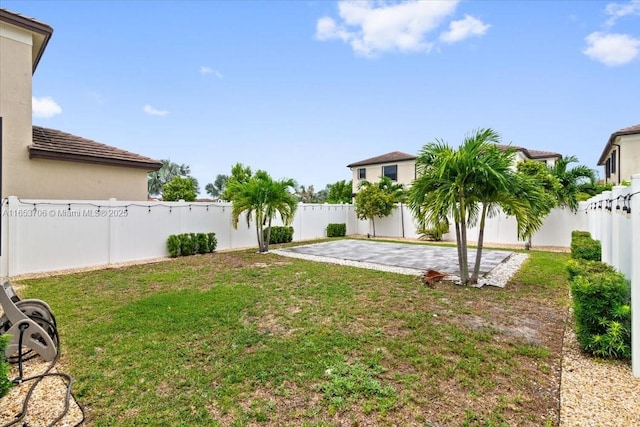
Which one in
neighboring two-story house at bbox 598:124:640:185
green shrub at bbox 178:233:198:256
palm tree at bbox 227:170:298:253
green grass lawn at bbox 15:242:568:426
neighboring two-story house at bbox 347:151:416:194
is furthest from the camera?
neighboring two-story house at bbox 347:151:416:194

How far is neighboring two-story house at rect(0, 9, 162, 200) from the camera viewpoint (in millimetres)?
9953

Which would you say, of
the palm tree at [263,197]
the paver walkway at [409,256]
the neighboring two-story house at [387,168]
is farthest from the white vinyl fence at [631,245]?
the neighboring two-story house at [387,168]

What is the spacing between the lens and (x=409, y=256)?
39.6ft

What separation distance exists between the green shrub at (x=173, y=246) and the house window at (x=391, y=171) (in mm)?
24450

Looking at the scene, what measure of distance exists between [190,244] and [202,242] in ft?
1.75

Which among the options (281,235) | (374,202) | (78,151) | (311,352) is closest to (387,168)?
(374,202)

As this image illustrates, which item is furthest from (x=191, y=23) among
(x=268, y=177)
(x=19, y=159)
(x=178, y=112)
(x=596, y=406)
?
(x=596, y=406)

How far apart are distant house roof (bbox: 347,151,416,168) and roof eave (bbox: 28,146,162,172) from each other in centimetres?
Result: 2414

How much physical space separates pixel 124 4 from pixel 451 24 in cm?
1214

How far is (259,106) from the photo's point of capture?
20.0 meters

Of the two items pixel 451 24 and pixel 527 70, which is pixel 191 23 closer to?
pixel 451 24

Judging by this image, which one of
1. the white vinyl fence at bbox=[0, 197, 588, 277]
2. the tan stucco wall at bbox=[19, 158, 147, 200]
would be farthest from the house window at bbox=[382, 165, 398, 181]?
the tan stucco wall at bbox=[19, 158, 147, 200]

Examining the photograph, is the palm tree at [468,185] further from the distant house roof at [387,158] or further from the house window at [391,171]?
the house window at [391,171]

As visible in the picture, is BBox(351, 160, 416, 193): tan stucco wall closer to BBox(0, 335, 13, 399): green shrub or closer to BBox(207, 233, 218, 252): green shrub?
BBox(207, 233, 218, 252): green shrub
